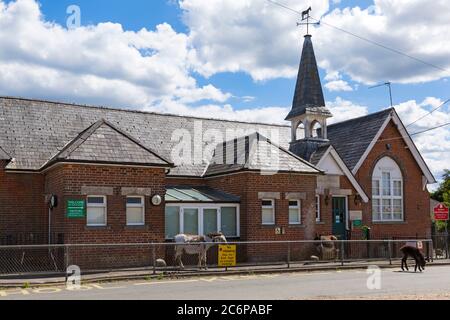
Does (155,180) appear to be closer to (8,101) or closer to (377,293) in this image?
(8,101)

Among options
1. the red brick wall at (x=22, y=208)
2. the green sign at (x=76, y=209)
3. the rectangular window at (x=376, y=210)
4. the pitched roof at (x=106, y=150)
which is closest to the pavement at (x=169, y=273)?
the green sign at (x=76, y=209)

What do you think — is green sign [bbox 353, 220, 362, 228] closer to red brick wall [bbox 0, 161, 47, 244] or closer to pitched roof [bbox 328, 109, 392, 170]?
pitched roof [bbox 328, 109, 392, 170]

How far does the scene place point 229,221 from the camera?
23484 millimetres

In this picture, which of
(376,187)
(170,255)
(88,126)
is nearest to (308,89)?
(376,187)

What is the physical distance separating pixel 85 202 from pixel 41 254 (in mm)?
2635

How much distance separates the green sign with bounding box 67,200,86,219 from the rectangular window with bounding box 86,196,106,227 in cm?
31

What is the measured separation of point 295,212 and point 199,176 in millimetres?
4739

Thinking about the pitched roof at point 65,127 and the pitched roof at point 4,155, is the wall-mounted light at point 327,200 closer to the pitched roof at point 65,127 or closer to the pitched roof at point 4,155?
the pitched roof at point 65,127

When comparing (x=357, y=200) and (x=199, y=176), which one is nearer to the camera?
(x=199, y=176)

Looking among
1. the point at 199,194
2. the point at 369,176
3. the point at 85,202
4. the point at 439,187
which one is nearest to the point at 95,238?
the point at 85,202

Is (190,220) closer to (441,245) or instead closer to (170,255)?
(170,255)

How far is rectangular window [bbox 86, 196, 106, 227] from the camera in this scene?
1988 cm

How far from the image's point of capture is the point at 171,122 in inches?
1117

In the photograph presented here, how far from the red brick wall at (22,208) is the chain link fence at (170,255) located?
12.0 ft
